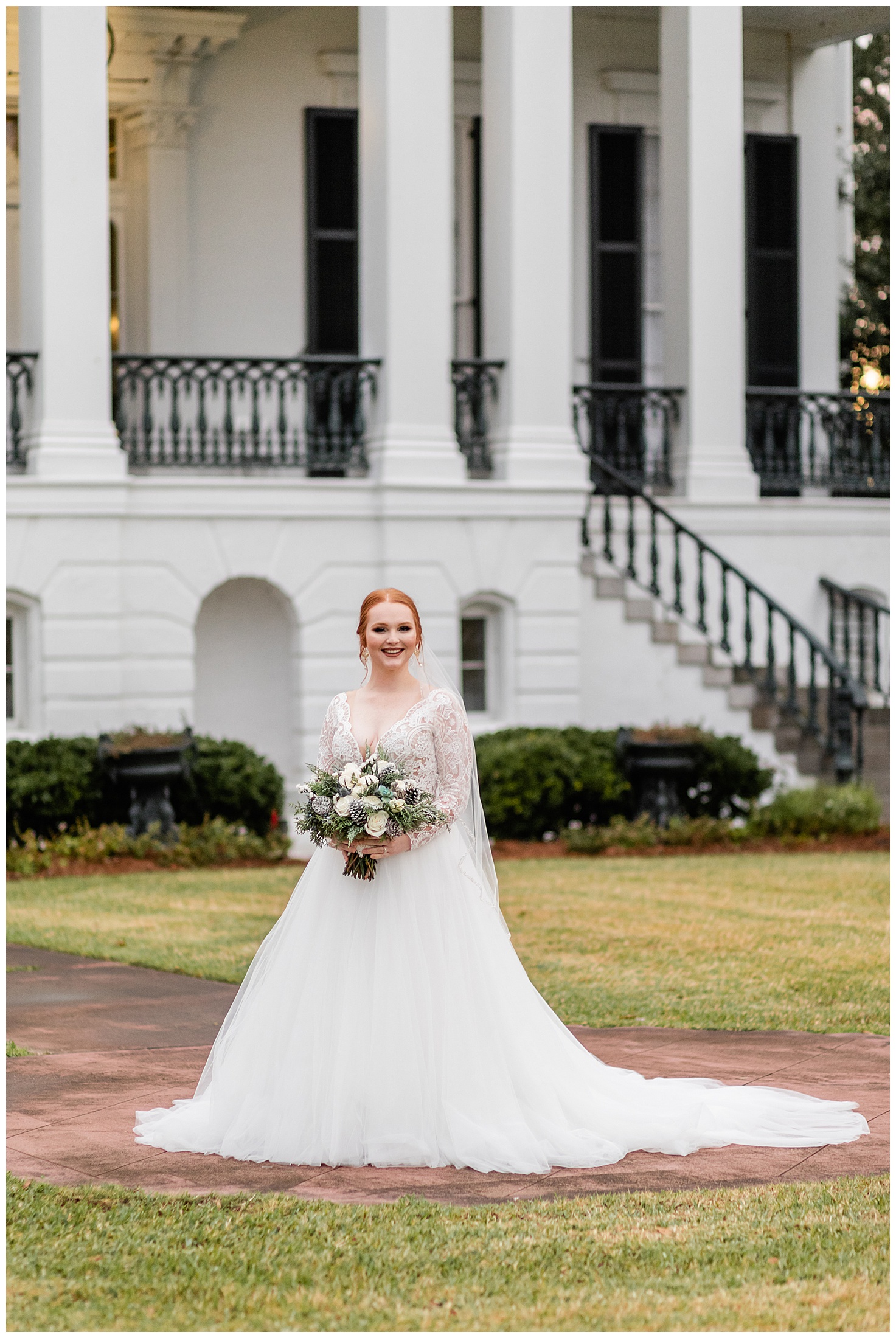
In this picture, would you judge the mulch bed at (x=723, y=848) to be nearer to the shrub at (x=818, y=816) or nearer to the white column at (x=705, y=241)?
the shrub at (x=818, y=816)

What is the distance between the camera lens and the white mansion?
49.0ft

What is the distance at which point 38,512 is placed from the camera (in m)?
14.6

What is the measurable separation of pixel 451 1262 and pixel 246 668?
11573 mm

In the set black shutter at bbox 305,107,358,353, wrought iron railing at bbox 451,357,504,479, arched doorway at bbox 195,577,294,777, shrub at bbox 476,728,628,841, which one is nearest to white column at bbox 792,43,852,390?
wrought iron railing at bbox 451,357,504,479

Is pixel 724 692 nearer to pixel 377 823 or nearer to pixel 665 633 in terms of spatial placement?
pixel 665 633

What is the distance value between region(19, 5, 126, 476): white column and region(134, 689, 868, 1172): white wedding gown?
29.2 feet

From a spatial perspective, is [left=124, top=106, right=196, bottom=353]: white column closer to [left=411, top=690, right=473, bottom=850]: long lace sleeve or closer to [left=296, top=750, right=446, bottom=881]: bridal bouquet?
[left=411, top=690, right=473, bottom=850]: long lace sleeve

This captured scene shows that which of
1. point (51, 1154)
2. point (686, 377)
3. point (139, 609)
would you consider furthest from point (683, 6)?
point (51, 1154)

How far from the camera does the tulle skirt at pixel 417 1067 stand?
5941mm

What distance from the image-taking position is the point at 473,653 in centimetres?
1647

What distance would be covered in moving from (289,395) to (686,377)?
13.0 ft

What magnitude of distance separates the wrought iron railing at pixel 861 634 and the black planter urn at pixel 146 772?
6.80 meters

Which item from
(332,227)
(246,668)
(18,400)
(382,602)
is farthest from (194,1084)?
(332,227)

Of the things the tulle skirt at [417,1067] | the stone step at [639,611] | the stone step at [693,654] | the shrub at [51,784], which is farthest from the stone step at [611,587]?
the tulle skirt at [417,1067]
